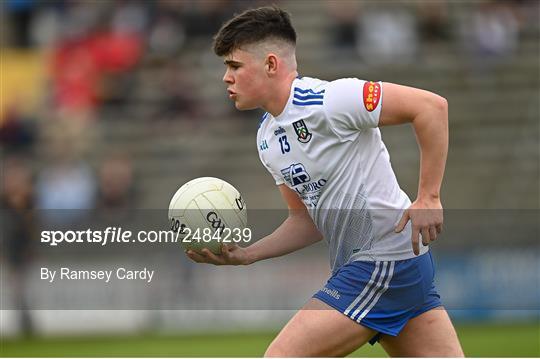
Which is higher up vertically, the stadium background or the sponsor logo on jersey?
the stadium background

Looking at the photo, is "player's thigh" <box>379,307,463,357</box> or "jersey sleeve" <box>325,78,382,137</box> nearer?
"jersey sleeve" <box>325,78,382,137</box>

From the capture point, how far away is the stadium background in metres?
14.2

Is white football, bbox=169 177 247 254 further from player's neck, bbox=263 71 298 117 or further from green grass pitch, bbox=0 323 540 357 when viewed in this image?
green grass pitch, bbox=0 323 540 357

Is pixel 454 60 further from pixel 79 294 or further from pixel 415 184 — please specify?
pixel 79 294

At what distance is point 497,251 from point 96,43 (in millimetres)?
7595

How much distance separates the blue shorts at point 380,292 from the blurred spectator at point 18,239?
761cm

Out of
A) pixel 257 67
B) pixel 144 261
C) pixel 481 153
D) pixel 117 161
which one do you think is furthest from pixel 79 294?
pixel 481 153

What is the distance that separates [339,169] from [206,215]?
2.50 ft

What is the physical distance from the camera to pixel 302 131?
5762 mm

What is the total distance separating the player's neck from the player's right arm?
1.66ft

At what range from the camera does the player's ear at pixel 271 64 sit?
580 cm
